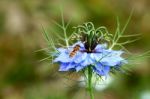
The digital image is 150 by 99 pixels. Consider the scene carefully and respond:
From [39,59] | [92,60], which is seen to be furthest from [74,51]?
[39,59]

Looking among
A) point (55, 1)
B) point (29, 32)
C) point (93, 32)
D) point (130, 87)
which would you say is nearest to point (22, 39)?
point (29, 32)

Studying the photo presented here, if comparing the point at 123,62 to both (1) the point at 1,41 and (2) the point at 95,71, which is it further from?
(1) the point at 1,41

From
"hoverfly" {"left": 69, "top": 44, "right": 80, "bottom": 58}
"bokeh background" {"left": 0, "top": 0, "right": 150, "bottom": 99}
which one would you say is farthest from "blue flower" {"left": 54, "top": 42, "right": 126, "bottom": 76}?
"bokeh background" {"left": 0, "top": 0, "right": 150, "bottom": 99}

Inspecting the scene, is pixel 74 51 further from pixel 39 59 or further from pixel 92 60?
pixel 39 59

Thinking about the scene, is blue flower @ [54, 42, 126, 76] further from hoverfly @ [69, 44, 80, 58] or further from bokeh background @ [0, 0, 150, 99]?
bokeh background @ [0, 0, 150, 99]

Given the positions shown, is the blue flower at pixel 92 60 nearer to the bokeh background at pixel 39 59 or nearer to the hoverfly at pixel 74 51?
the hoverfly at pixel 74 51

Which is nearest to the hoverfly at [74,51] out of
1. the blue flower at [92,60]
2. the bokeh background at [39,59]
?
the blue flower at [92,60]
